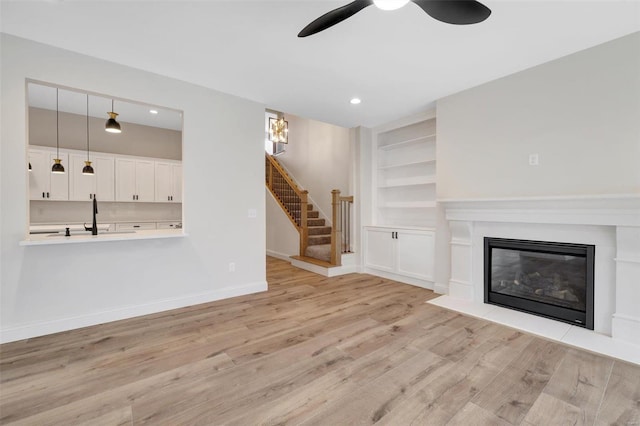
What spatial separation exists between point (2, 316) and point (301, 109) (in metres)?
4.03

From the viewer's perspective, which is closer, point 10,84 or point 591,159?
point 10,84

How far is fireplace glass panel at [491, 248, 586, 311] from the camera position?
2.88 m

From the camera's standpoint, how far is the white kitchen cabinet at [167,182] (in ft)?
20.2

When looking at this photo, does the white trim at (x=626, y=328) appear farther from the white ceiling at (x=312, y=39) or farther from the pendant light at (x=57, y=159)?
the pendant light at (x=57, y=159)

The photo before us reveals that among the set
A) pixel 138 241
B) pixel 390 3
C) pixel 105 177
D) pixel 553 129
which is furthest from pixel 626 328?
pixel 105 177

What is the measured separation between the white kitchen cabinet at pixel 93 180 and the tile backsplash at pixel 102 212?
Answer: 0.24 m

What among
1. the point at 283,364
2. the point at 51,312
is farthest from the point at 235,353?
the point at 51,312

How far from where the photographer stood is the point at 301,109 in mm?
4383

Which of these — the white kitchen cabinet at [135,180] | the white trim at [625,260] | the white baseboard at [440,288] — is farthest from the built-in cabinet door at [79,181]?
the white trim at [625,260]

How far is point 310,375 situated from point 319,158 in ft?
18.5

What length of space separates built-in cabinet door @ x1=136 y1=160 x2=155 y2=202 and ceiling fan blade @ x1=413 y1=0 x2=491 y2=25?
6.00 meters

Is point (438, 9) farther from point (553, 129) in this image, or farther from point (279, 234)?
point (279, 234)

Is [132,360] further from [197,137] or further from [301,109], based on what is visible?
[301,109]

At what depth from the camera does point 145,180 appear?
19.7ft
